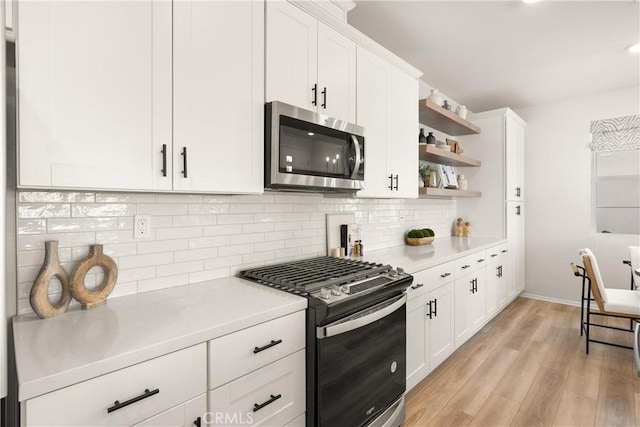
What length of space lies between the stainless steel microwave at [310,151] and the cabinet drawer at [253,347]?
27.8 inches

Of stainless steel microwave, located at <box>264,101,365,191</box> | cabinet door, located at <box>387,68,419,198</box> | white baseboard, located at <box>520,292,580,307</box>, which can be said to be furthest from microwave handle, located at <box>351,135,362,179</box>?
white baseboard, located at <box>520,292,580,307</box>

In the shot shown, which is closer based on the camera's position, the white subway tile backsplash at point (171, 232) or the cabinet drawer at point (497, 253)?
the white subway tile backsplash at point (171, 232)

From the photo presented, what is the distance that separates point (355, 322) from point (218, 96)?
122 centimetres

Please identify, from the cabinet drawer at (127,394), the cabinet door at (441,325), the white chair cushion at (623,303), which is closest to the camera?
the cabinet drawer at (127,394)

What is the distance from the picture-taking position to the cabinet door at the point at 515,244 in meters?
4.34

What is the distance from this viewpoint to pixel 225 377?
47.6 inches

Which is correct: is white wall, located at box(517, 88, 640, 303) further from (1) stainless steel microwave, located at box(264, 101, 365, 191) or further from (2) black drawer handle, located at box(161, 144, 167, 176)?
(2) black drawer handle, located at box(161, 144, 167, 176)

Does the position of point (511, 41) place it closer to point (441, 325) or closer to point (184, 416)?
point (441, 325)

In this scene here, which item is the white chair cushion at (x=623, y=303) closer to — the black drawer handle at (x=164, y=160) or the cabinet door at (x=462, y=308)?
the cabinet door at (x=462, y=308)

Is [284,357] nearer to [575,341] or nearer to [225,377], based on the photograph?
[225,377]

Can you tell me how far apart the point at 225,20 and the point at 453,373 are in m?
2.86

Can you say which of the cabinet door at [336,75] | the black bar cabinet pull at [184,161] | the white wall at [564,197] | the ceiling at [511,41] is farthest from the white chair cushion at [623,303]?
the black bar cabinet pull at [184,161]

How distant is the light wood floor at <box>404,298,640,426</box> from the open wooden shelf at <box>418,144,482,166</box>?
1.87 metres

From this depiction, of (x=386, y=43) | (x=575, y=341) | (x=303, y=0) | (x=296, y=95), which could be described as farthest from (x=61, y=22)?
(x=575, y=341)
